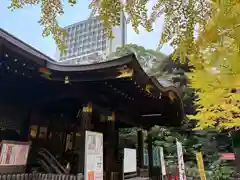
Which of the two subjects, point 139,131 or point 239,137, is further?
point 139,131

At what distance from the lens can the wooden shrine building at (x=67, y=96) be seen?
3.81 metres

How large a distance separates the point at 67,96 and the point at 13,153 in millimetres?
1548

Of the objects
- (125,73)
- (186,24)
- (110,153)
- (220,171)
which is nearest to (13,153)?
(110,153)

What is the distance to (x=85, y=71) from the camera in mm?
3963

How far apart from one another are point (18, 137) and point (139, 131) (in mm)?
4525

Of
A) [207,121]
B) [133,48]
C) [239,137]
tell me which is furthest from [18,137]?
[133,48]

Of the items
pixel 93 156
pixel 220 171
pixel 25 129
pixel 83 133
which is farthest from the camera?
pixel 220 171

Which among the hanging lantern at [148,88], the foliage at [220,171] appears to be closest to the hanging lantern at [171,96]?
the hanging lantern at [148,88]

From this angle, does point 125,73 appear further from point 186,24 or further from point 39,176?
point 39,176

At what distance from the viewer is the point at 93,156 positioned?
13.6 feet

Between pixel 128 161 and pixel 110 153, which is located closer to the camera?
pixel 128 161

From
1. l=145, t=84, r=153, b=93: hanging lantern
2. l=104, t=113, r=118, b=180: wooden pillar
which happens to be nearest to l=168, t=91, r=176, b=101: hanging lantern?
l=145, t=84, r=153, b=93: hanging lantern

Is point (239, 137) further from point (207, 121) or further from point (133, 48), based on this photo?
point (133, 48)

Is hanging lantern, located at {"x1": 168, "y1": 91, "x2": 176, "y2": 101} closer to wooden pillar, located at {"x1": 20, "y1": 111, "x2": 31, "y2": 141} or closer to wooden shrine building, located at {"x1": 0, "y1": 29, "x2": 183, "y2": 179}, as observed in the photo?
wooden shrine building, located at {"x1": 0, "y1": 29, "x2": 183, "y2": 179}
